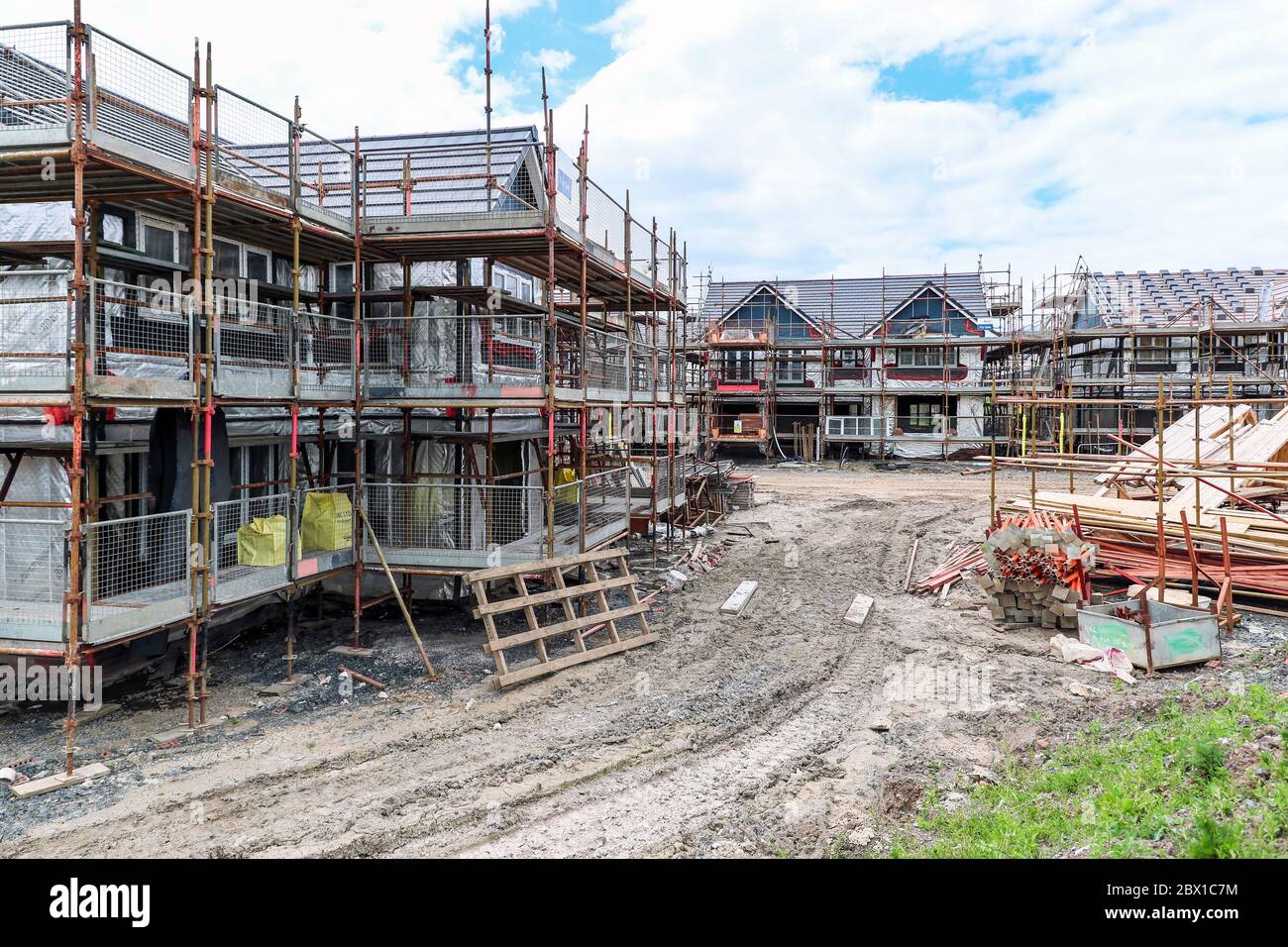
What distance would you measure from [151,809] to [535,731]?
12.0 ft

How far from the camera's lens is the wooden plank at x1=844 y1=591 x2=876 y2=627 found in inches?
542

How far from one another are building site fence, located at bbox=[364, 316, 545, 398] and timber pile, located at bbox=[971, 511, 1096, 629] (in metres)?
7.83

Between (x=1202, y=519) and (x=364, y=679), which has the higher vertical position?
(x=1202, y=519)

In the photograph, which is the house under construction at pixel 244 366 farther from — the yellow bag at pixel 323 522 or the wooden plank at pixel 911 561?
the wooden plank at pixel 911 561

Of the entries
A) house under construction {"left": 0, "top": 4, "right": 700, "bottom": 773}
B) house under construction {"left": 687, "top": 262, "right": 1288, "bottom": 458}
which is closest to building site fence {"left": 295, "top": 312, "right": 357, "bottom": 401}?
house under construction {"left": 0, "top": 4, "right": 700, "bottom": 773}

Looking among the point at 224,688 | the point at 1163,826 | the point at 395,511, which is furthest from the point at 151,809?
the point at 1163,826

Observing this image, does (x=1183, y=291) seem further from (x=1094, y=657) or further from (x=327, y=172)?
(x=327, y=172)

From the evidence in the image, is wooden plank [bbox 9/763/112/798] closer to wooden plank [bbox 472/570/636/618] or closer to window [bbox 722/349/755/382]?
wooden plank [bbox 472/570/636/618]

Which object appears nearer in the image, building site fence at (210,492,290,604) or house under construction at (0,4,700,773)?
house under construction at (0,4,700,773)

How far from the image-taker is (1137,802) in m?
6.28

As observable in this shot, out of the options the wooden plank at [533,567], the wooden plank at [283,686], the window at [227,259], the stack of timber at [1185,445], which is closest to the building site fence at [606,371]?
the wooden plank at [533,567]

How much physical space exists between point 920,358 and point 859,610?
28132mm

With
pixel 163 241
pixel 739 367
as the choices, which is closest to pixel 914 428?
pixel 739 367
